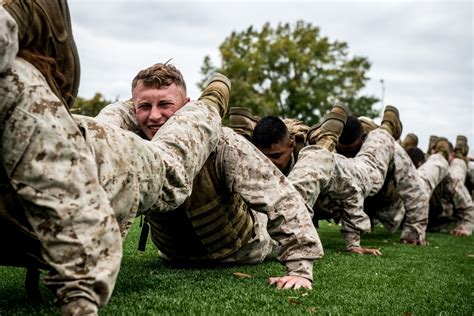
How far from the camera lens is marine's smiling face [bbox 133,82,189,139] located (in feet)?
11.7

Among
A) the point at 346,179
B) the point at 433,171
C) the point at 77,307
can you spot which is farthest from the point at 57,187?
the point at 433,171

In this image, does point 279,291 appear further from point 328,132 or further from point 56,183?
point 328,132

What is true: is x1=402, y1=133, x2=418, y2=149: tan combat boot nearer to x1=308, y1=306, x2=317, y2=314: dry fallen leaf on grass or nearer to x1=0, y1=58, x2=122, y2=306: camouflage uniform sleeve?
x1=308, y1=306, x2=317, y2=314: dry fallen leaf on grass

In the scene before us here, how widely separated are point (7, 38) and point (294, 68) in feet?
116

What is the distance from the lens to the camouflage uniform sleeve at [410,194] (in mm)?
7301

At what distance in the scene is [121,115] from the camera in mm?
3811

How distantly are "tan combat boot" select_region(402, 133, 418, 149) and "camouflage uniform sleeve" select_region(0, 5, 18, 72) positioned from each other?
10.3m

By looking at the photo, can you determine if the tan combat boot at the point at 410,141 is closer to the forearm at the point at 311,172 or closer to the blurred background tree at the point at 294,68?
the forearm at the point at 311,172

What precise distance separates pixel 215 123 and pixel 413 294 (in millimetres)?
1532

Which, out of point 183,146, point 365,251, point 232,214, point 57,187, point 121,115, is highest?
point 121,115

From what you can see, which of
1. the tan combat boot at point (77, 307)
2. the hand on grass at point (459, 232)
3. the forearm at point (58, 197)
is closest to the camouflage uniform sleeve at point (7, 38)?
the forearm at point (58, 197)

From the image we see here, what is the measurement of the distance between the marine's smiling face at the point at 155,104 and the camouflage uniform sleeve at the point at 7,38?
68.0 inches

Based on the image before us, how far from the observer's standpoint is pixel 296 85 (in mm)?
35438

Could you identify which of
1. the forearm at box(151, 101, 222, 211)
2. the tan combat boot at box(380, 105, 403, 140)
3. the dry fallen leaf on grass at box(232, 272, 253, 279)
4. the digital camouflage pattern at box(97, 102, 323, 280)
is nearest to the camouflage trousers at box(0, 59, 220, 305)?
the forearm at box(151, 101, 222, 211)
